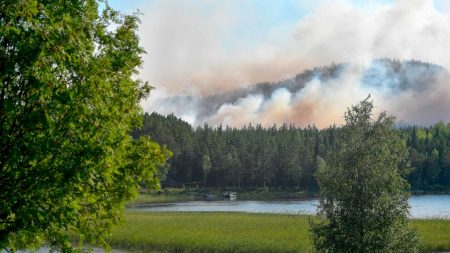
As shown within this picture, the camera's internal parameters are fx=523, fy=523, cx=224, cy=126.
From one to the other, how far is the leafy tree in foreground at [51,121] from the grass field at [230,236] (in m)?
30.9

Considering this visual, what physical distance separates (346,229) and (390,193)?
10.3ft

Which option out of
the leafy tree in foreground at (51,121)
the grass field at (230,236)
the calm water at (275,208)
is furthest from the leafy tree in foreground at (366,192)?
the calm water at (275,208)

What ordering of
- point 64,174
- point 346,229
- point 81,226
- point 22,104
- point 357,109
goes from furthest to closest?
point 357,109
point 346,229
point 81,226
point 22,104
point 64,174

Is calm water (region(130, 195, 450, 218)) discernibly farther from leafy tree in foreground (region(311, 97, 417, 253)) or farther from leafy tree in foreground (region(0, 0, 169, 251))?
leafy tree in foreground (region(0, 0, 169, 251))

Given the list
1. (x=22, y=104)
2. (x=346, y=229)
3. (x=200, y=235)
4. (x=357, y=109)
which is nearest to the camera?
(x=22, y=104)

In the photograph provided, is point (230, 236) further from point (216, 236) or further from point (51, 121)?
point (51, 121)

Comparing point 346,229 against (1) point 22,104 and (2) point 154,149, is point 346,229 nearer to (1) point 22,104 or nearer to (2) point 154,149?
(2) point 154,149

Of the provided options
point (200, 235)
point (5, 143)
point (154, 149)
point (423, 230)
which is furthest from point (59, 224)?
point (423, 230)

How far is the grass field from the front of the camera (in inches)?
1838

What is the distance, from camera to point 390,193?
92.6ft

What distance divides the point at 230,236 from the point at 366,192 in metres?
26.6

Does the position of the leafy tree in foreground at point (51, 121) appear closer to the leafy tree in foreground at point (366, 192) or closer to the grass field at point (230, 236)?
the leafy tree in foreground at point (366, 192)

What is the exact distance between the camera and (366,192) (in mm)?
27797

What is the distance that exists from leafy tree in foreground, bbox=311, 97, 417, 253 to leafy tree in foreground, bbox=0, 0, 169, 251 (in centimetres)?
1632
